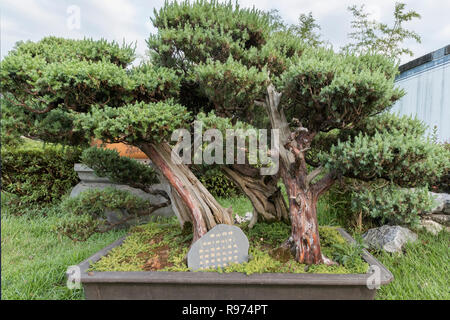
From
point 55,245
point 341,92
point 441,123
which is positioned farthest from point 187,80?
point 441,123

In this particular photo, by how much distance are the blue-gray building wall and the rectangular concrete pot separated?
2440mm

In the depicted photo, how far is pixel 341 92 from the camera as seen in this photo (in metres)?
1.34

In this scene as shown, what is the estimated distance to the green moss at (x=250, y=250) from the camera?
1.47 meters

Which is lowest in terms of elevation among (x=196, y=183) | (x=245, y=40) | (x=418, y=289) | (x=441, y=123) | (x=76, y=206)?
(x=418, y=289)

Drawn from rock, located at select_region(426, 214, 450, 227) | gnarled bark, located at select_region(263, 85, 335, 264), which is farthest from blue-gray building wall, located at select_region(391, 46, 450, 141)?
gnarled bark, located at select_region(263, 85, 335, 264)

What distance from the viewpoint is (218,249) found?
1526 mm

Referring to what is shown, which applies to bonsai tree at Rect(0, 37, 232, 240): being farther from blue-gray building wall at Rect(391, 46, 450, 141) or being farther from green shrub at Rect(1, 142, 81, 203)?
blue-gray building wall at Rect(391, 46, 450, 141)

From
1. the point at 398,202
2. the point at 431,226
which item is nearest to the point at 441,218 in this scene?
the point at 431,226

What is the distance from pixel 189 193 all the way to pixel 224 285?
590 mm

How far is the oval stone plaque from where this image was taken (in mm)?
1495

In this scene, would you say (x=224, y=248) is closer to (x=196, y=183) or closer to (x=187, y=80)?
(x=196, y=183)

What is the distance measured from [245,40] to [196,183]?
3.15 ft

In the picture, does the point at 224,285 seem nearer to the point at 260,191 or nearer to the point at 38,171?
the point at 260,191
